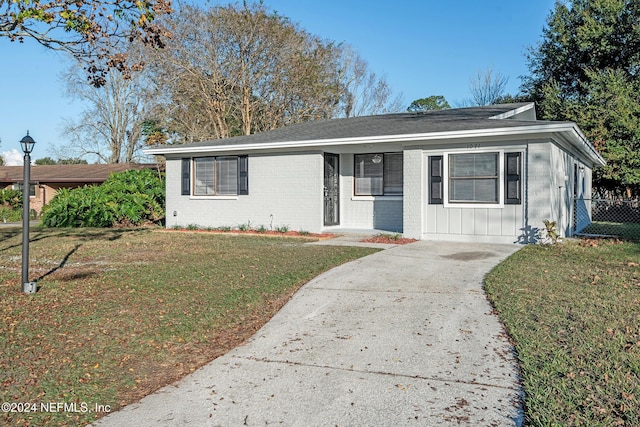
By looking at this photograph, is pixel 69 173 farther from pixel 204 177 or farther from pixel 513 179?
pixel 513 179

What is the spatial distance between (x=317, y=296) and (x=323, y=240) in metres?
6.01

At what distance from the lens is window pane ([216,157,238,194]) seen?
15328 mm

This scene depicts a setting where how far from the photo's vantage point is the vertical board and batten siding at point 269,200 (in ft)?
46.1

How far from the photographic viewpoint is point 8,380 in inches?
148

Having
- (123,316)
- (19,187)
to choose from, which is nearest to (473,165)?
(123,316)

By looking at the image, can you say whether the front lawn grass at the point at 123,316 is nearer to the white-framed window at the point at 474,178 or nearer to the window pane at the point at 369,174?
the white-framed window at the point at 474,178

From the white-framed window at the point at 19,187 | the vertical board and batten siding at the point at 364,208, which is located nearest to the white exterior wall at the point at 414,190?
the vertical board and batten siding at the point at 364,208

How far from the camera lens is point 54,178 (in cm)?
2889

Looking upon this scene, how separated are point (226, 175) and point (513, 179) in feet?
27.2

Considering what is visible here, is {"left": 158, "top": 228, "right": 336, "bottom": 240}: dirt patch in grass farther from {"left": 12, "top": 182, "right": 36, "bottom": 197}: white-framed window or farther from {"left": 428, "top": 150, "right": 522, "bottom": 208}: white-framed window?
{"left": 12, "top": 182, "right": 36, "bottom": 197}: white-framed window

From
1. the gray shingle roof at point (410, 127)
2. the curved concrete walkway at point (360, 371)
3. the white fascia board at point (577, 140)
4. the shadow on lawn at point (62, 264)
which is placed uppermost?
the gray shingle roof at point (410, 127)

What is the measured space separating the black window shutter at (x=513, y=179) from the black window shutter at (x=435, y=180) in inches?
57.5

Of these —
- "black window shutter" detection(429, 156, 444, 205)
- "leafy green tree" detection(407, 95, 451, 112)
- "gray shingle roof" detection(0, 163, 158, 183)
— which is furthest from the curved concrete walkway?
"leafy green tree" detection(407, 95, 451, 112)

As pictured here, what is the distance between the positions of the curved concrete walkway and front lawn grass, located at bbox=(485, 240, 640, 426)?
0.19m
